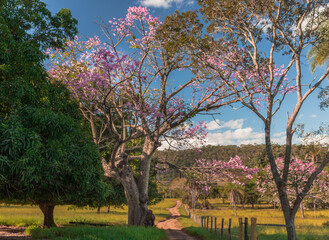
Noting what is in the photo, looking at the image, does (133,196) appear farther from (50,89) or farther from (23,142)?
(23,142)

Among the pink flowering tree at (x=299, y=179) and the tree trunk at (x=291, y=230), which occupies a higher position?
the pink flowering tree at (x=299, y=179)

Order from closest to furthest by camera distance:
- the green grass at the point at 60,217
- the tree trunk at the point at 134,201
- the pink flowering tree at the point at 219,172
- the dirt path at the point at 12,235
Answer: the dirt path at the point at 12,235 < the tree trunk at the point at 134,201 < the pink flowering tree at the point at 219,172 < the green grass at the point at 60,217

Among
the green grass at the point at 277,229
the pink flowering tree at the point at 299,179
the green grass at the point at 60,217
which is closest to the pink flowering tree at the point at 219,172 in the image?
the pink flowering tree at the point at 299,179

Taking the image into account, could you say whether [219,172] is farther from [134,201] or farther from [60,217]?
[60,217]

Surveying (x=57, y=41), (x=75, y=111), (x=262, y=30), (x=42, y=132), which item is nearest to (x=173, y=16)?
(x=262, y=30)

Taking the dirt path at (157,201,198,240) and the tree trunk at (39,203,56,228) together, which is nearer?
the dirt path at (157,201,198,240)

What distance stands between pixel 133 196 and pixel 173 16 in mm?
10397

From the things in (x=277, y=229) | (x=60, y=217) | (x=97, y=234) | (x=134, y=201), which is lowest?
(x=60, y=217)

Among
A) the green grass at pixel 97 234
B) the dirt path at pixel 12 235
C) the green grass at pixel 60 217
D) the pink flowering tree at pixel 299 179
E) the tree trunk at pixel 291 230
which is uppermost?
the pink flowering tree at pixel 299 179

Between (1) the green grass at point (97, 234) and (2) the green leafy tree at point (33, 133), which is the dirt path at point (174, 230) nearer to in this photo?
(1) the green grass at point (97, 234)

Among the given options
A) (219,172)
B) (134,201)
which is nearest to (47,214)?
(134,201)

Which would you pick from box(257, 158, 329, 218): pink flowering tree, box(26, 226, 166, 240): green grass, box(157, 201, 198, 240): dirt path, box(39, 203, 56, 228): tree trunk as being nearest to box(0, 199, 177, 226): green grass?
box(39, 203, 56, 228): tree trunk

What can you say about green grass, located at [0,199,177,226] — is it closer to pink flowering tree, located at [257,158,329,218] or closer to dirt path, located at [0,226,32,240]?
dirt path, located at [0,226,32,240]

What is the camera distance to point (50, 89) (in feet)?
35.6
